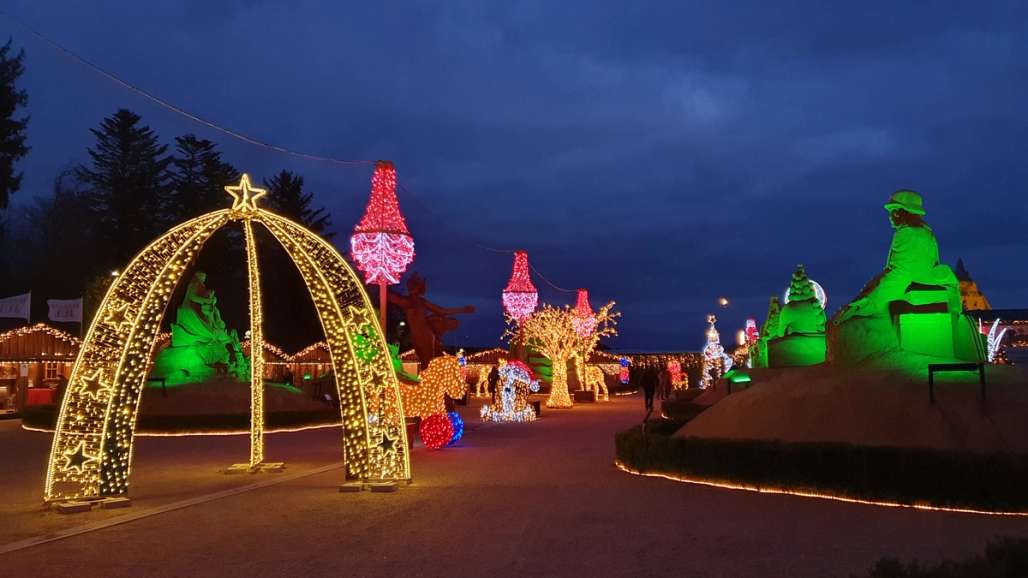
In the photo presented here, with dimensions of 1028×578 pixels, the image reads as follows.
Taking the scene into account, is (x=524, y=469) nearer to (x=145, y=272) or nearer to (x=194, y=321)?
(x=145, y=272)

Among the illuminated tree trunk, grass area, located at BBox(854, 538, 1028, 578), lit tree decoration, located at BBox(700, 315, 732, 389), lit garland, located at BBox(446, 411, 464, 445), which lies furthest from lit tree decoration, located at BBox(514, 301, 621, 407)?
grass area, located at BBox(854, 538, 1028, 578)

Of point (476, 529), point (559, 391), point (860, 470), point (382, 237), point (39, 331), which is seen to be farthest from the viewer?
point (559, 391)

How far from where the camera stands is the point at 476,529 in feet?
30.2

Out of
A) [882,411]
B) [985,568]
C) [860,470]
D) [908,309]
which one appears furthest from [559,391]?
[985,568]

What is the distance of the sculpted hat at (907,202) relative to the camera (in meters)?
14.4

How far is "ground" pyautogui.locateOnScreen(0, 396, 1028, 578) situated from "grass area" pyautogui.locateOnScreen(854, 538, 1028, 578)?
5.67 feet

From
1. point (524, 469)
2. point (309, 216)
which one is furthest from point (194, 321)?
point (309, 216)

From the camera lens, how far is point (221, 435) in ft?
73.6

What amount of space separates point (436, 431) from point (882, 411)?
9.19 metres

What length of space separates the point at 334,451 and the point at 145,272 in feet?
24.1

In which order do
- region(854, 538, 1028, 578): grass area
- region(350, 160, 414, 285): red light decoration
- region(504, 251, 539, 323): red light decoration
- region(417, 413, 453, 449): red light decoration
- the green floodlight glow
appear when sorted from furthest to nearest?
region(504, 251, 539, 323): red light decoration, the green floodlight glow, region(350, 160, 414, 285): red light decoration, region(417, 413, 453, 449): red light decoration, region(854, 538, 1028, 578): grass area

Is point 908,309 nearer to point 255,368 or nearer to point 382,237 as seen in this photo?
point 255,368

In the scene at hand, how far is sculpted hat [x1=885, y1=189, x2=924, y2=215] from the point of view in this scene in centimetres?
1443

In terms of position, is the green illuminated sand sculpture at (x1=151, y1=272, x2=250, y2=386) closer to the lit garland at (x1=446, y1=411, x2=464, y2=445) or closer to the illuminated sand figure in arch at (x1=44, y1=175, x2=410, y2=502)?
the lit garland at (x1=446, y1=411, x2=464, y2=445)
